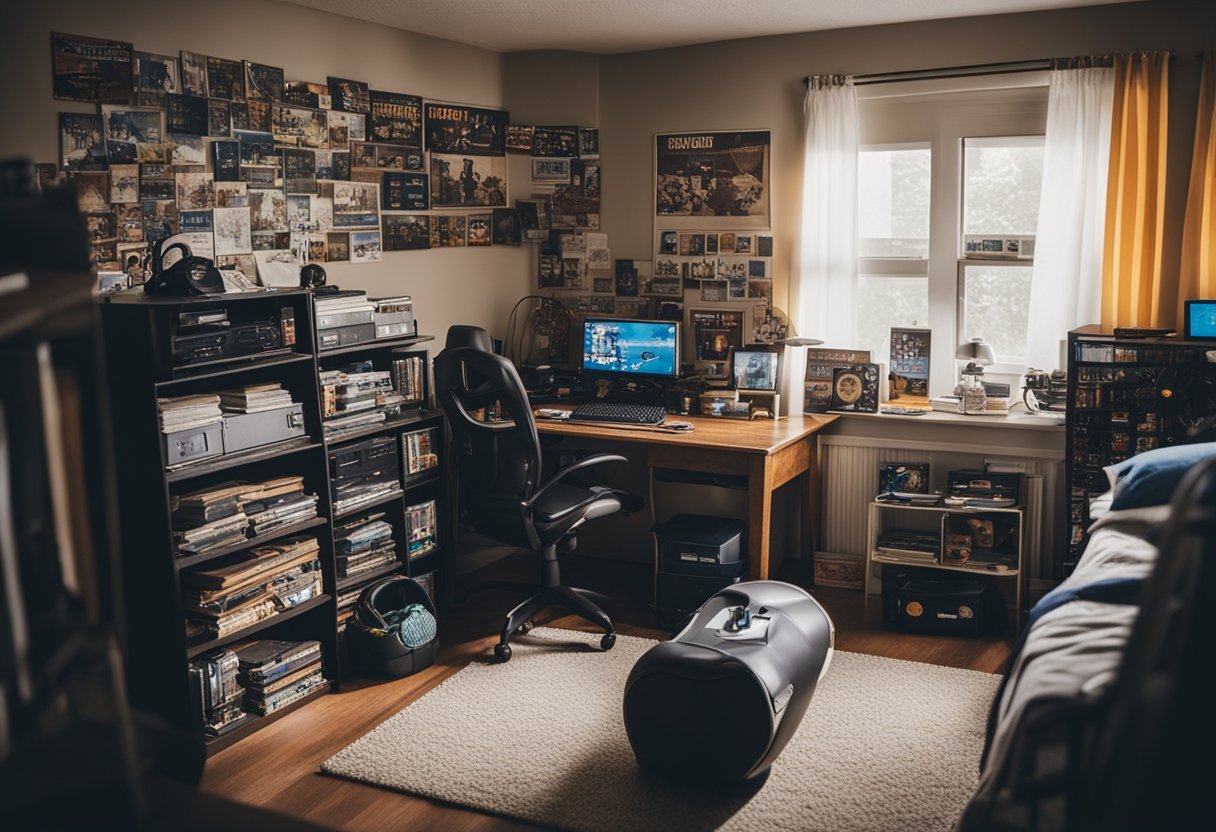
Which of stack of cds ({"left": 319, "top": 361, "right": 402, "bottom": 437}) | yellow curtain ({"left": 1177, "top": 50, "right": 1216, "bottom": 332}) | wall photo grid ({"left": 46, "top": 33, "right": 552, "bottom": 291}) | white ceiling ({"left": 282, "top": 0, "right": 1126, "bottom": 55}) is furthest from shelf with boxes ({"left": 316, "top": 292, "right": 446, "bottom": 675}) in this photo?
yellow curtain ({"left": 1177, "top": 50, "right": 1216, "bottom": 332})

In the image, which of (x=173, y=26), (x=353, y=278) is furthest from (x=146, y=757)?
(x=353, y=278)

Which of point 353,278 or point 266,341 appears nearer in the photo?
point 266,341

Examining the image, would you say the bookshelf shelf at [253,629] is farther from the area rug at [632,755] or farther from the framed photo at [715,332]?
the framed photo at [715,332]

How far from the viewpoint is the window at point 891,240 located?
15.0 ft

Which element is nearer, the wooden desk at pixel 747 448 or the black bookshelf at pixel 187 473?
the black bookshelf at pixel 187 473

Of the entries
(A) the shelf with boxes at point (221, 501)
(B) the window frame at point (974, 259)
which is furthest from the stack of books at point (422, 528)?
(B) the window frame at point (974, 259)

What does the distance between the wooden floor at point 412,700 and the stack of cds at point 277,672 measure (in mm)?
67

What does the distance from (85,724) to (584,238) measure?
169 inches

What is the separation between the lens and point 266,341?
336 cm

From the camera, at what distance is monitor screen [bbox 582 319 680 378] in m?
4.79

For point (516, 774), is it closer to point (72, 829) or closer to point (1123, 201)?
point (72, 829)

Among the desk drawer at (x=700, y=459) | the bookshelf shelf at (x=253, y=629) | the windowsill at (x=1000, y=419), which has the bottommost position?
the bookshelf shelf at (x=253, y=629)

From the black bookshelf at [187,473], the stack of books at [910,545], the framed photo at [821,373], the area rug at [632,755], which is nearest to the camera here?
the area rug at [632,755]

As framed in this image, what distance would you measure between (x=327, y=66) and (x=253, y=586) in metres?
2.04
